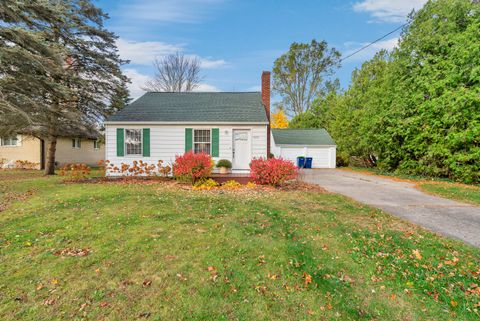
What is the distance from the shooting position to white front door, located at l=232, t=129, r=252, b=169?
1166 cm

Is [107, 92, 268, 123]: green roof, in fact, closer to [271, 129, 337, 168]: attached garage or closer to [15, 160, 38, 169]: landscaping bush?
[271, 129, 337, 168]: attached garage

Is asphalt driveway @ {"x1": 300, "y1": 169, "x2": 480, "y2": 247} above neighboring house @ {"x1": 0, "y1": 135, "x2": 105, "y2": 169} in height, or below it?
below

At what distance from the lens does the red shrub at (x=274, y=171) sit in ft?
28.7

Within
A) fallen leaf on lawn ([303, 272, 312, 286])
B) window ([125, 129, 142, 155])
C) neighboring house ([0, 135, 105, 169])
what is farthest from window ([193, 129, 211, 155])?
neighboring house ([0, 135, 105, 169])

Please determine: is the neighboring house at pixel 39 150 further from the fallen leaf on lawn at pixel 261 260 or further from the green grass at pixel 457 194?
the green grass at pixel 457 194

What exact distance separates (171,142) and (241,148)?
3.41 metres

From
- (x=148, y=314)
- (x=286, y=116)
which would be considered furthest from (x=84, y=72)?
(x=286, y=116)

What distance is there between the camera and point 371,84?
772 inches

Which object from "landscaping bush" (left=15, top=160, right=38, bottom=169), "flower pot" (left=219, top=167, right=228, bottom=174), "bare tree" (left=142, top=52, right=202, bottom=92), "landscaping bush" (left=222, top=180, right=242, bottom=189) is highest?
"bare tree" (left=142, top=52, right=202, bottom=92)

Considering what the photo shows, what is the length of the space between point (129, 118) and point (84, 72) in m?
5.78

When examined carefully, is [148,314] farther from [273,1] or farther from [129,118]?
[273,1]

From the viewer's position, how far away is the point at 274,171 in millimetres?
8758

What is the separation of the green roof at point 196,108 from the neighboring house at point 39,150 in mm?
7325

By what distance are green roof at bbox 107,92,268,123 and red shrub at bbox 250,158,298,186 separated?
296 cm
